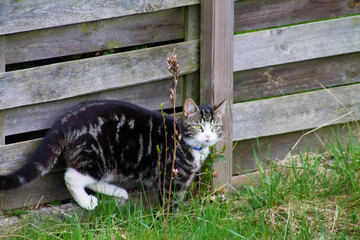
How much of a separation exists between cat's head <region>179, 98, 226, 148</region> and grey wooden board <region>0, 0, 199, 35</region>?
763mm

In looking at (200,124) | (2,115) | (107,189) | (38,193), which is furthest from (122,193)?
(2,115)

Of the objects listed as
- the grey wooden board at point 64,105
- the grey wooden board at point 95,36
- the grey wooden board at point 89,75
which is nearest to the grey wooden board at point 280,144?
the grey wooden board at point 64,105

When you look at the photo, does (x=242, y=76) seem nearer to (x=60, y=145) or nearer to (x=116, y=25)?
(x=116, y=25)

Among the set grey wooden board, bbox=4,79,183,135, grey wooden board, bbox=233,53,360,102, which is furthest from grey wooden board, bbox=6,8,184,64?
grey wooden board, bbox=233,53,360,102

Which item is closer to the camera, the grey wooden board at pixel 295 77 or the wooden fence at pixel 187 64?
the wooden fence at pixel 187 64

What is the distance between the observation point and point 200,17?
155 inches

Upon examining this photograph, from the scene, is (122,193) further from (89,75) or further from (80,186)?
(89,75)

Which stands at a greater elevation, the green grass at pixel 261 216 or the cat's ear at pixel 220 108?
the cat's ear at pixel 220 108

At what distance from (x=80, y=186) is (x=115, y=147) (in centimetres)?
36

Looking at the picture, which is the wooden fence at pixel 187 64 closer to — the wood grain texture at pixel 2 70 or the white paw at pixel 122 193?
the wood grain texture at pixel 2 70

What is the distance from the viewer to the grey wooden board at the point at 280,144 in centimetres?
443

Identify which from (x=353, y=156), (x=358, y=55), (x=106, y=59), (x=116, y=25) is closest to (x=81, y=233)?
(x=106, y=59)

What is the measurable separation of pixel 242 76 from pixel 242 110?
0.27m

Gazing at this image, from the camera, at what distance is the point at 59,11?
348 cm
